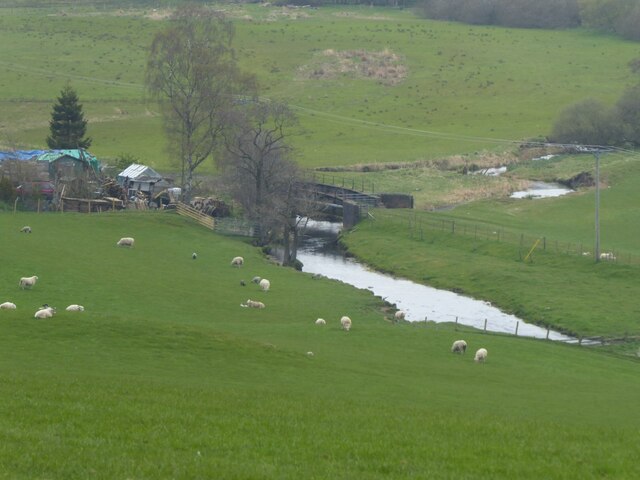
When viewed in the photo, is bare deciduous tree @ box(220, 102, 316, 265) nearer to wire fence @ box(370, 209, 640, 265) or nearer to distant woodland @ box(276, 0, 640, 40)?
wire fence @ box(370, 209, 640, 265)

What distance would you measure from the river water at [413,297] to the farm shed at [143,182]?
1405 cm

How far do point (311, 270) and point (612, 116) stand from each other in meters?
57.3

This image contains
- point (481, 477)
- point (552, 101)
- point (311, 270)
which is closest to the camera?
point (481, 477)

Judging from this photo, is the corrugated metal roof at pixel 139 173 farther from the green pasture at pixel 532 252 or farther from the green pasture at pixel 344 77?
the green pasture at pixel 532 252

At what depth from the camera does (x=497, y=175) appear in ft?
350

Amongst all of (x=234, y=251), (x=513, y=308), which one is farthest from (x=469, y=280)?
(x=234, y=251)

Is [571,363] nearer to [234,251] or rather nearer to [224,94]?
[234,251]

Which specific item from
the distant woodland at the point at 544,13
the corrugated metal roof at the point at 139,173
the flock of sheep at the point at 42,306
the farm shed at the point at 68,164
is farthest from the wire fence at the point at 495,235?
the distant woodland at the point at 544,13

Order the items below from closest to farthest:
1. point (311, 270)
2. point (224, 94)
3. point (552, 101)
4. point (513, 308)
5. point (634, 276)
A: point (513, 308)
point (634, 276)
point (311, 270)
point (224, 94)
point (552, 101)

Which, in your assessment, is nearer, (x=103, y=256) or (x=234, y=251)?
(x=103, y=256)

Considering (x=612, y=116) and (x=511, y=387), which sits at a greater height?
(x=612, y=116)

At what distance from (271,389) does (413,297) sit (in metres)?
34.5

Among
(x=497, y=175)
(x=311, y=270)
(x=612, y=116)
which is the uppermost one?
(x=612, y=116)

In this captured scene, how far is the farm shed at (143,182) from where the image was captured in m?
88.3
